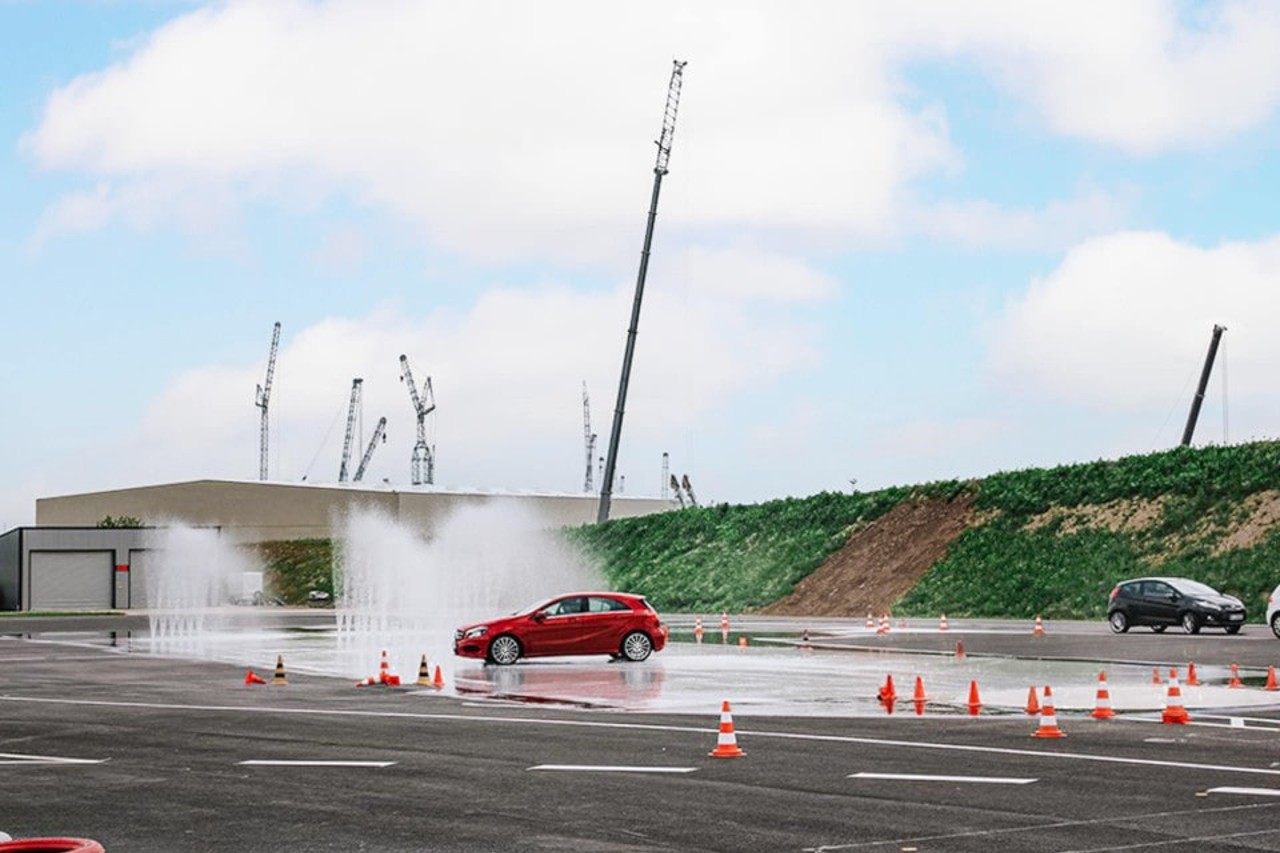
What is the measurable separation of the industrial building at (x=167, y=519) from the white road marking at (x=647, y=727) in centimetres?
6923

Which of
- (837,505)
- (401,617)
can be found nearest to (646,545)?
(837,505)

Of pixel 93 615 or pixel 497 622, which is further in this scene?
pixel 93 615

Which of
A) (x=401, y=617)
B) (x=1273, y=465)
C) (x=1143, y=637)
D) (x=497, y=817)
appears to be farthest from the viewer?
(x=401, y=617)

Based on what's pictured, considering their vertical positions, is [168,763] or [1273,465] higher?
[1273,465]

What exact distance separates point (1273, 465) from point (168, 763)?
48.6m

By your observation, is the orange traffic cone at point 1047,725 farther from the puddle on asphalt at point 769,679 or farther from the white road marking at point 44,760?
the white road marking at point 44,760

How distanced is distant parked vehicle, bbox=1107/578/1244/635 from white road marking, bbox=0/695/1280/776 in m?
25.4

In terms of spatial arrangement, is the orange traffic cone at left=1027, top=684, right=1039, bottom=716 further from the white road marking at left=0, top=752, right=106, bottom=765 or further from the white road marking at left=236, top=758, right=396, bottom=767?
the white road marking at left=0, top=752, right=106, bottom=765

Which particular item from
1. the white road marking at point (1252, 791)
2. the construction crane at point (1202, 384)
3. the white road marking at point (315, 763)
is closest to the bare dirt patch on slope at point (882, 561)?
the construction crane at point (1202, 384)

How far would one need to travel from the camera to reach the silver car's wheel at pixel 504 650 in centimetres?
2922

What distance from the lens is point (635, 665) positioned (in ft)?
96.0

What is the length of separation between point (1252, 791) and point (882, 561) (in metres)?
55.3

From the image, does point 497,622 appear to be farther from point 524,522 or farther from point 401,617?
point 524,522

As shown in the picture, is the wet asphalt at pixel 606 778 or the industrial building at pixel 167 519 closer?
the wet asphalt at pixel 606 778
